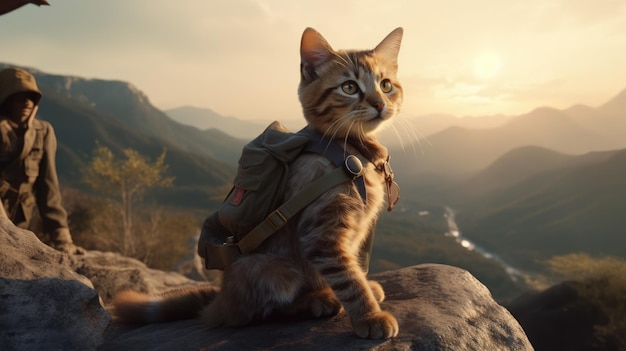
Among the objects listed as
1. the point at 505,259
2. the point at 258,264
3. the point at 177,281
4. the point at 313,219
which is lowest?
the point at 505,259

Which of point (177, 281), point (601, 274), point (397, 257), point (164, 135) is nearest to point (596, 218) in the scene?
point (397, 257)

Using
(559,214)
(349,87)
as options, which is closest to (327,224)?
(349,87)

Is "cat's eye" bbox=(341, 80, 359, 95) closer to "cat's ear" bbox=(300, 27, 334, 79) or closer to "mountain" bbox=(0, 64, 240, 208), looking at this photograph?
"cat's ear" bbox=(300, 27, 334, 79)

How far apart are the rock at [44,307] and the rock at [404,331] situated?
0.46 m

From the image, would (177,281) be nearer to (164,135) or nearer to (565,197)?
(565,197)

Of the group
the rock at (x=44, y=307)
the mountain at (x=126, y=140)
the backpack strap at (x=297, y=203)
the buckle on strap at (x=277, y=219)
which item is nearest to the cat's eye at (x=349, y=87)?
the backpack strap at (x=297, y=203)

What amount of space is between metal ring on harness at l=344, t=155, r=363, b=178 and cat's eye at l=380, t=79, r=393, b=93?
0.70 meters

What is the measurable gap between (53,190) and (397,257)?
6811 cm

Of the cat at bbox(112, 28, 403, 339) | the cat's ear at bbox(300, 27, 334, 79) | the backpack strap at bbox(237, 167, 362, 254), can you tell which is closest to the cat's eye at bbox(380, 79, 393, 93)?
the cat at bbox(112, 28, 403, 339)

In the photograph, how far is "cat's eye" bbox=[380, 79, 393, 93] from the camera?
3703 millimetres

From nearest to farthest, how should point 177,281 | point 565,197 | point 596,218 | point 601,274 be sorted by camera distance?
point 177,281, point 601,274, point 596,218, point 565,197

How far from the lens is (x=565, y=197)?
11194cm

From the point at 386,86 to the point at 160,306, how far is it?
312 centimetres

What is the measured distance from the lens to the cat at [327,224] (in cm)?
328
